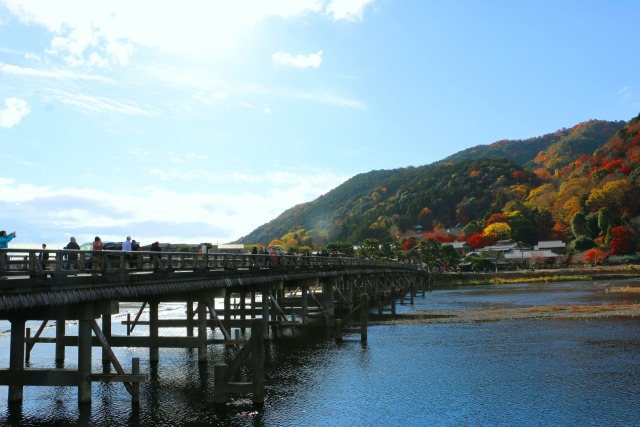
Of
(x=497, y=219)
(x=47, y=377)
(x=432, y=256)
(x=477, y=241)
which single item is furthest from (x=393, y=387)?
(x=497, y=219)

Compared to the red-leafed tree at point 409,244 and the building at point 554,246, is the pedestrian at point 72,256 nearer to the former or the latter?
the building at point 554,246

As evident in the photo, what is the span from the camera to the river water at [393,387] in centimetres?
1856

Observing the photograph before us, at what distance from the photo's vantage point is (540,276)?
4449 inches

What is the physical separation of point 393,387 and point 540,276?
324 ft

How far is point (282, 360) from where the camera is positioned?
2931cm

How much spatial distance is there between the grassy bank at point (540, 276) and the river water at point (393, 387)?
7819 centimetres

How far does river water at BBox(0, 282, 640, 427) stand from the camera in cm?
1856

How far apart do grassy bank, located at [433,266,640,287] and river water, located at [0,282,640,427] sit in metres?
78.2

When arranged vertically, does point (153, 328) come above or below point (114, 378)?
above

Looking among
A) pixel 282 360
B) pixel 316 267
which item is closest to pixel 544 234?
pixel 316 267

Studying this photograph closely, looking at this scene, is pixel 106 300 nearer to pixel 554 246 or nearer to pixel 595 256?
pixel 595 256

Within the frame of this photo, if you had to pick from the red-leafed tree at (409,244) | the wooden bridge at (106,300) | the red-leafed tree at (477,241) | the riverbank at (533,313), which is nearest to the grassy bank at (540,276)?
the red-leafed tree at (477,241)

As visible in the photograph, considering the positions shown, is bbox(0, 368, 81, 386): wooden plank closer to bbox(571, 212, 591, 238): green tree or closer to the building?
the building

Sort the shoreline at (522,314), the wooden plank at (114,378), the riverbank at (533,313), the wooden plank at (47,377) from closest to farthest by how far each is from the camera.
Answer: the wooden plank at (47,377), the wooden plank at (114,378), the shoreline at (522,314), the riverbank at (533,313)
